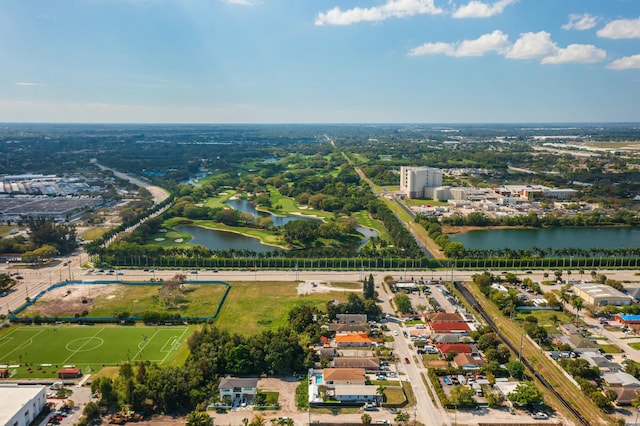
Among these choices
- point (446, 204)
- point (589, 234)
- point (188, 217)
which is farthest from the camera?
point (446, 204)

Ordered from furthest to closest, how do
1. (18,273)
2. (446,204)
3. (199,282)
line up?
(446,204) < (18,273) < (199,282)

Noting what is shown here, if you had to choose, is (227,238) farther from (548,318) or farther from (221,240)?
(548,318)

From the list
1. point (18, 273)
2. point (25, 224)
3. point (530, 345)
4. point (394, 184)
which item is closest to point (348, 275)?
point (530, 345)

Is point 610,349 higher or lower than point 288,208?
lower

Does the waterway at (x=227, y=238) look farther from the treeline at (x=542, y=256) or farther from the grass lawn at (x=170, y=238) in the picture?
the treeline at (x=542, y=256)

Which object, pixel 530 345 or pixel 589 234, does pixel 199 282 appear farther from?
pixel 589 234

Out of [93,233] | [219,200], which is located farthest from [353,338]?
[219,200]

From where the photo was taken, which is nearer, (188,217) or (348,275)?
(348,275)

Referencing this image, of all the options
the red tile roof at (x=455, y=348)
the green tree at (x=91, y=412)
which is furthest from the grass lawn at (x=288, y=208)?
the green tree at (x=91, y=412)
